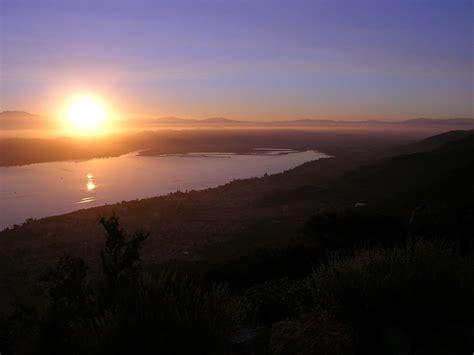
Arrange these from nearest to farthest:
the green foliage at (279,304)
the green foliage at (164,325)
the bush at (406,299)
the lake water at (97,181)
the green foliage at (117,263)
Answer: the green foliage at (164,325) < the bush at (406,299) < the green foliage at (117,263) < the green foliage at (279,304) < the lake water at (97,181)

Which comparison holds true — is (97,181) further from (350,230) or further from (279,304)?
(279,304)

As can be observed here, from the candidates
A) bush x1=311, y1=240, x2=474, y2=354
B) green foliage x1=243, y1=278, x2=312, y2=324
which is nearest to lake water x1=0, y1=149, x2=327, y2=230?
green foliage x1=243, y1=278, x2=312, y2=324

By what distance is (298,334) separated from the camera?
4023mm

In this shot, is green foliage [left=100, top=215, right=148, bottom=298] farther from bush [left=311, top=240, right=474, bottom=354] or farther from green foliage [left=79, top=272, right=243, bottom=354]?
bush [left=311, top=240, right=474, bottom=354]

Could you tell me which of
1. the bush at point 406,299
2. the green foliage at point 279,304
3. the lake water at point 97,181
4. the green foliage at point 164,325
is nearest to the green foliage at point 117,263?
the green foliage at point 164,325

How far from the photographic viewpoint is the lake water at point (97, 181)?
114 ft

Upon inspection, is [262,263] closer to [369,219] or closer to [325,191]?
[369,219]

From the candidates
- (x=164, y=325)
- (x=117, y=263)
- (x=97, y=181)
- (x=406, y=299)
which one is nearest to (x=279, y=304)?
(x=406, y=299)

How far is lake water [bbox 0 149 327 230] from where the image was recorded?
3466 centimetres

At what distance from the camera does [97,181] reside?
4797cm

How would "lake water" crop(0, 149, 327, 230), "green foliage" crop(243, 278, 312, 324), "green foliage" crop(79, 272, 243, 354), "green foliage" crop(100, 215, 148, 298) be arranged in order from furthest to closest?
1. "lake water" crop(0, 149, 327, 230)
2. "green foliage" crop(243, 278, 312, 324)
3. "green foliage" crop(100, 215, 148, 298)
4. "green foliage" crop(79, 272, 243, 354)

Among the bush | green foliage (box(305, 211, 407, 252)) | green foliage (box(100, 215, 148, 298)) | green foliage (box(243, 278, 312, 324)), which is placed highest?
green foliage (box(100, 215, 148, 298))

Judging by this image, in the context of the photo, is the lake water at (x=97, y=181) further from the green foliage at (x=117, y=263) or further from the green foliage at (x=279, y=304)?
the green foliage at (x=279, y=304)

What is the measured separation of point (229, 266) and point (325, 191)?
2862 centimetres
